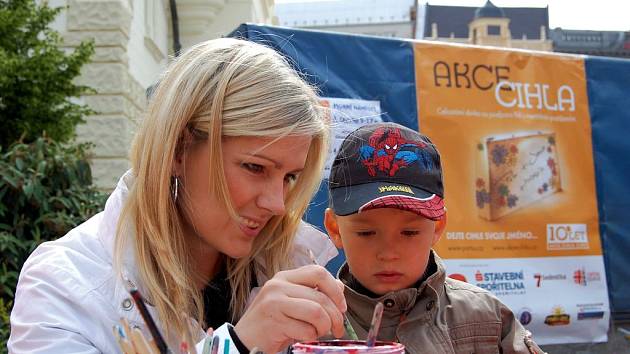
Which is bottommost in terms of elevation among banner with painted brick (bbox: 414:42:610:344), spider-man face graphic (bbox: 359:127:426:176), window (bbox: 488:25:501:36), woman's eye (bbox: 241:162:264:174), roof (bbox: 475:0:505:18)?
window (bbox: 488:25:501:36)

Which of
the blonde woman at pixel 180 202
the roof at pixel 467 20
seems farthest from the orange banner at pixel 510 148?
the roof at pixel 467 20

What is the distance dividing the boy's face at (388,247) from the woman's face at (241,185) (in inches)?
13.5

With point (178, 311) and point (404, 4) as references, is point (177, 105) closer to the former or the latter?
point (178, 311)

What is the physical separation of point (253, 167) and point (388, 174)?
0.49m

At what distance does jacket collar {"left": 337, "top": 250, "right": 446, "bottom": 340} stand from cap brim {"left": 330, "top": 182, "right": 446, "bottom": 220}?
7.8 inches

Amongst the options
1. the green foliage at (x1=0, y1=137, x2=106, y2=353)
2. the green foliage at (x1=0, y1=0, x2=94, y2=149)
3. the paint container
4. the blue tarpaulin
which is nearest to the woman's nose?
the paint container

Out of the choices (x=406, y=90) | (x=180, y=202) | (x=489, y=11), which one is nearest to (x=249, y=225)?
(x=180, y=202)

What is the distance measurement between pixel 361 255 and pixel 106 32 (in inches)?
277

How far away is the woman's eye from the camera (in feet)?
5.79

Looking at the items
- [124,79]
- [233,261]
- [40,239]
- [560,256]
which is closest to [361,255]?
[233,261]

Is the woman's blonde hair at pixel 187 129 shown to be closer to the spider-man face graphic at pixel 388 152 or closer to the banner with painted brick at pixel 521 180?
the spider-man face graphic at pixel 388 152

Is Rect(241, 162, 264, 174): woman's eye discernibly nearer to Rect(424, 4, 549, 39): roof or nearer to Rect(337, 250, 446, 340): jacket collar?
Rect(337, 250, 446, 340): jacket collar

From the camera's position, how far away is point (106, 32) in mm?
8375

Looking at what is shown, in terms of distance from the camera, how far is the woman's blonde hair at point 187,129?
1.74m
